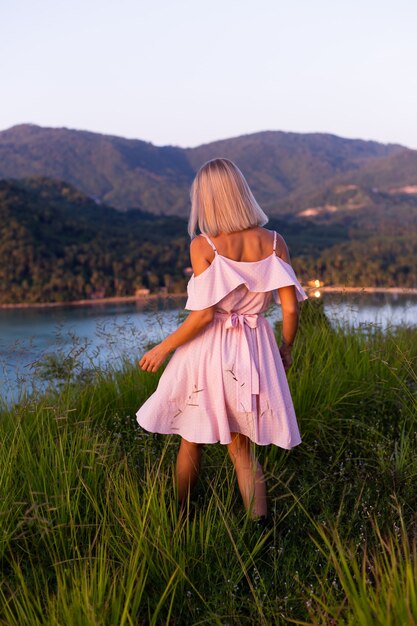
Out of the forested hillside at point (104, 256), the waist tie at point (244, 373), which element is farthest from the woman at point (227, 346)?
the forested hillside at point (104, 256)

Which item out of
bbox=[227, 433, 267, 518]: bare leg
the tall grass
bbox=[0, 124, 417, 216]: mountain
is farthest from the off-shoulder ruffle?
bbox=[0, 124, 417, 216]: mountain

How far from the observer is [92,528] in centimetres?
299

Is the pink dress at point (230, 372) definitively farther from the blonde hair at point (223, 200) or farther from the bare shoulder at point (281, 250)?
the blonde hair at point (223, 200)

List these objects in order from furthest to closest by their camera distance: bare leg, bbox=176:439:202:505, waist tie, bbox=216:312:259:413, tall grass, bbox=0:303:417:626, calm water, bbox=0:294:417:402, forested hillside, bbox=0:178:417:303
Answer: forested hillside, bbox=0:178:417:303 < calm water, bbox=0:294:417:402 < bare leg, bbox=176:439:202:505 < waist tie, bbox=216:312:259:413 < tall grass, bbox=0:303:417:626

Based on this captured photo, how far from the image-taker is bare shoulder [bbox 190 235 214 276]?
3.35m

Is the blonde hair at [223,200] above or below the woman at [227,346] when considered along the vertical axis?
above

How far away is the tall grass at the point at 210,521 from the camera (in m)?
2.15

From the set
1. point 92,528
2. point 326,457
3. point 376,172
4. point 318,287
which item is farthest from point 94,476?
point 376,172

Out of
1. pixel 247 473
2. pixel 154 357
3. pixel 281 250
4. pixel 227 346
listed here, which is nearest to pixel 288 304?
pixel 281 250

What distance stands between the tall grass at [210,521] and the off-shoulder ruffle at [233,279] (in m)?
0.63

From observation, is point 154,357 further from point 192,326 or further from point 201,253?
point 201,253

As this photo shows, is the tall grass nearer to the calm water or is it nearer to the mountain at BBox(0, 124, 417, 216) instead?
the calm water

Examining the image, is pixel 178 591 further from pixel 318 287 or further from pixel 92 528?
pixel 318 287

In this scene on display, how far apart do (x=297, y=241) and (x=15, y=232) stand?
47.4 feet
